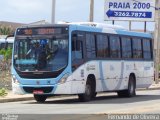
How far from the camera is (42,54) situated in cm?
2419

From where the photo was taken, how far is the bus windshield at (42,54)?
945 inches

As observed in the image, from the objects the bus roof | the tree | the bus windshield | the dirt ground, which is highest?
the tree

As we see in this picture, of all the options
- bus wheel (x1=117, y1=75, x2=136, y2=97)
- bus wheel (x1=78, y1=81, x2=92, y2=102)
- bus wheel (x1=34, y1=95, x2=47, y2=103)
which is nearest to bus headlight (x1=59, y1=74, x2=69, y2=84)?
bus wheel (x1=78, y1=81, x2=92, y2=102)

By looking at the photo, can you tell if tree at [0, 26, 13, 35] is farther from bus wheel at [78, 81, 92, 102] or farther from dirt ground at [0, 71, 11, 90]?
bus wheel at [78, 81, 92, 102]

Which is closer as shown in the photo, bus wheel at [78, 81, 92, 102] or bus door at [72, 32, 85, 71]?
bus door at [72, 32, 85, 71]

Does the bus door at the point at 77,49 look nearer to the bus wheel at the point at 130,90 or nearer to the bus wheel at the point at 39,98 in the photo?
the bus wheel at the point at 39,98

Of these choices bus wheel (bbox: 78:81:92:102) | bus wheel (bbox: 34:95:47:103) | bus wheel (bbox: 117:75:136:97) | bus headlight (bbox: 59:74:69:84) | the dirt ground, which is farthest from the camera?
the dirt ground

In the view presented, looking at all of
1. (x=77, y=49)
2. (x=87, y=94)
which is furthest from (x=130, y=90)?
(x=77, y=49)

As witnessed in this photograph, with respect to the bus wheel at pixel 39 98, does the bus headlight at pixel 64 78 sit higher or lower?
higher

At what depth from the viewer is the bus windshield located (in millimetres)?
24016

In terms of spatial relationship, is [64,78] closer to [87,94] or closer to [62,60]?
[62,60]

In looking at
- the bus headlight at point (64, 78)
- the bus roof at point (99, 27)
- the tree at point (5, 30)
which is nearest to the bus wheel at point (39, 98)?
the bus headlight at point (64, 78)

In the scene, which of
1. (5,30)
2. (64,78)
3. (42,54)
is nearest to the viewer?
(64,78)

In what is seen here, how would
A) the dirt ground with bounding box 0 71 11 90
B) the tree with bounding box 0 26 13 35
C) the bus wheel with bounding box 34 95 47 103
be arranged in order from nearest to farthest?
the bus wheel with bounding box 34 95 47 103, the dirt ground with bounding box 0 71 11 90, the tree with bounding box 0 26 13 35
